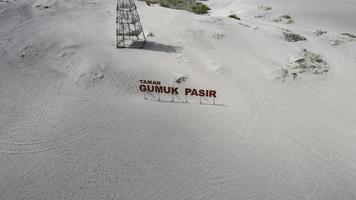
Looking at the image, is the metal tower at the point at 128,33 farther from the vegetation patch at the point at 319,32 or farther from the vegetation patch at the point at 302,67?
the vegetation patch at the point at 319,32

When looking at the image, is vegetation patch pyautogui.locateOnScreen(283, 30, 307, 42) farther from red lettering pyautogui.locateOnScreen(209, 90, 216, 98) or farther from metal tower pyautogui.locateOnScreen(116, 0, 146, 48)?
metal tower pyautogui.locateOnScreen(116, 0, 146, 48)

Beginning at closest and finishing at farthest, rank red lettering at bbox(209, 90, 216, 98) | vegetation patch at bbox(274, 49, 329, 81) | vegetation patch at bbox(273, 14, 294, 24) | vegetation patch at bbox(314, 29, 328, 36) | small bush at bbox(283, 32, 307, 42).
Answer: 1. red lettering at bbox(209, 90, 216, 98)
2. vegetation patch at bbox(274, 49, 329, 81)
3. small bush at bbox(283, 32, 307, 42)
4. vegetation patch at bbox(314, 29, 328, 36)
5. vegetation patch at bbox(273, 14, 294, 24)

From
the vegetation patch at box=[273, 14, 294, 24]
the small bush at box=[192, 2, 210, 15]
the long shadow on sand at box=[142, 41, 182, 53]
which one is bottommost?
the long shadow on sand at box=[142, 41, 182, 53]

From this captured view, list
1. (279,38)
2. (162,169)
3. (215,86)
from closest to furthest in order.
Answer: (162,169)
(215,86)
(279,38)

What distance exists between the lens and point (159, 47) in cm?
3095

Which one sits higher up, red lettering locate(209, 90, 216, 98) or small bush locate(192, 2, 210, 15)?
small bush locate(192, 2, 210, 15)

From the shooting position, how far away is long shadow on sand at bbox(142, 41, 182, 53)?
30397 millimetres

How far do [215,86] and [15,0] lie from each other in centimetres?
3690

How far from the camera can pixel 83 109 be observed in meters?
21.5

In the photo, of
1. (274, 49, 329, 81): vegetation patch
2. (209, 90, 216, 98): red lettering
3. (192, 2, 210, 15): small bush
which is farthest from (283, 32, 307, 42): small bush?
(209, 90, 216, 98): red lettering

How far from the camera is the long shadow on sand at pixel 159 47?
3040 cm

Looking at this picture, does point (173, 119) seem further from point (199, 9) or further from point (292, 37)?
point (199, 9)

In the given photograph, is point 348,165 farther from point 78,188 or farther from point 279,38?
point 279,38

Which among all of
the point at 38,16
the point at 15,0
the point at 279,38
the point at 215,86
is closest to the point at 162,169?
the point at 215,86
